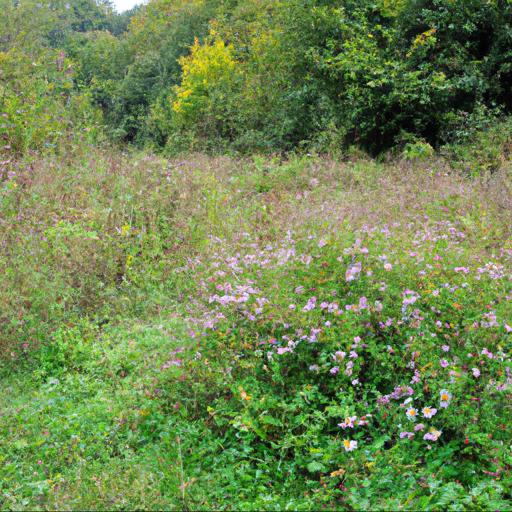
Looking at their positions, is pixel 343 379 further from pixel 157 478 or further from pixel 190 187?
pixel 190 187

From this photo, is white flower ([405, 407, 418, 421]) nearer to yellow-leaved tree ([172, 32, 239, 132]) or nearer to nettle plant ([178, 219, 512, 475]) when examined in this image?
Result: nettle plant ([178, 219, 512, 475])

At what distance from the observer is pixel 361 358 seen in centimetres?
340

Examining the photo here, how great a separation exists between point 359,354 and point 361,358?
0.26 m

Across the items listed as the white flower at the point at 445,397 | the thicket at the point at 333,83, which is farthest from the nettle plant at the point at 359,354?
the thicket at the point at 333,83

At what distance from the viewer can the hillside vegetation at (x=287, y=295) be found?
3057mm

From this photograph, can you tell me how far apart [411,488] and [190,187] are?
221 inches

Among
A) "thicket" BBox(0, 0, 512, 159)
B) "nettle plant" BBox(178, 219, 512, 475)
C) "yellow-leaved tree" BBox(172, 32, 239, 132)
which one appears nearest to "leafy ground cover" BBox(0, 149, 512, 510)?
"nettle plant" BBox(178, 219, 512, 475)

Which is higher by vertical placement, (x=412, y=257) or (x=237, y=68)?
(x=237, y=68)

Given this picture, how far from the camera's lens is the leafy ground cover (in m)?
2.96

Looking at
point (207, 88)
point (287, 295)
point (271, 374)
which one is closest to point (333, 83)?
point (207, 88)

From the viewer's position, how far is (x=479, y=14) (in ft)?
32.7

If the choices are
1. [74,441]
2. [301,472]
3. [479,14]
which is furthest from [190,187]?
[479,14]

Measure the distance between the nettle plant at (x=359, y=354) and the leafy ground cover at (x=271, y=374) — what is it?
0.01 m

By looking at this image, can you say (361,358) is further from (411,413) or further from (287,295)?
(287,295)
